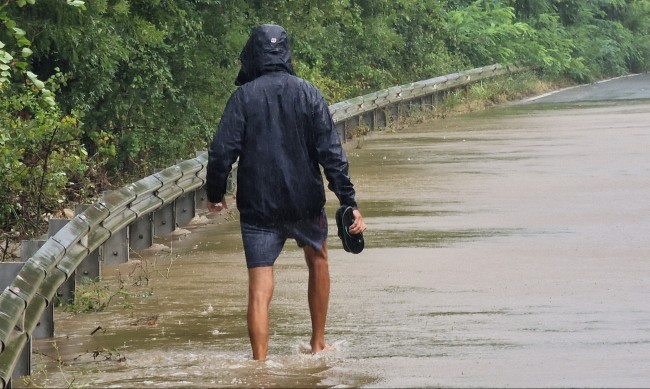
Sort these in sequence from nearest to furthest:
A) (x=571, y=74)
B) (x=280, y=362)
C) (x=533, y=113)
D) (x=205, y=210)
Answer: (x=280, y=362) < (x=205, y=210) < (x=533, y=113) < (x=571, y=74)

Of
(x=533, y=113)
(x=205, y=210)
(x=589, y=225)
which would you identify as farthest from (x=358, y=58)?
(x=589, y=225)

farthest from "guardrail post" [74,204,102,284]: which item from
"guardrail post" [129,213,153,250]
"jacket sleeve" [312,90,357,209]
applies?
"jacket sleeve" [312,90,357,209]

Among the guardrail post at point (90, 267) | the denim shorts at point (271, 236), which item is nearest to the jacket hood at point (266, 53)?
the denim shorts at point (271, 236)

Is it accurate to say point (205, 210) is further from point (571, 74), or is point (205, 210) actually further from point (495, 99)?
point (571, 74)

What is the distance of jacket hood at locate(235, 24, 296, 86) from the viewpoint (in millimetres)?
9727

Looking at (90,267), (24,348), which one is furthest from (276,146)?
(90,267)

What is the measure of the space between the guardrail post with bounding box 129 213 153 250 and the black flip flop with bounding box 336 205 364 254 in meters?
5.40

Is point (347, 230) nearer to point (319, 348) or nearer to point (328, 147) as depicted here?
point (328, 147)

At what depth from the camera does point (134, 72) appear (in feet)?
66.3

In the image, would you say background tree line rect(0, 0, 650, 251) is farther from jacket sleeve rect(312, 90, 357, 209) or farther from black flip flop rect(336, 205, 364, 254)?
black flip flop rect(336, 205, 364, 254)

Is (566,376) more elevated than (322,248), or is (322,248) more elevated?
(322,248)

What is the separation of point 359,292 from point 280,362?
2802mm

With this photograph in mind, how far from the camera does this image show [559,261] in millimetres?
13531

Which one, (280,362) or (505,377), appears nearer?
(505,377)
